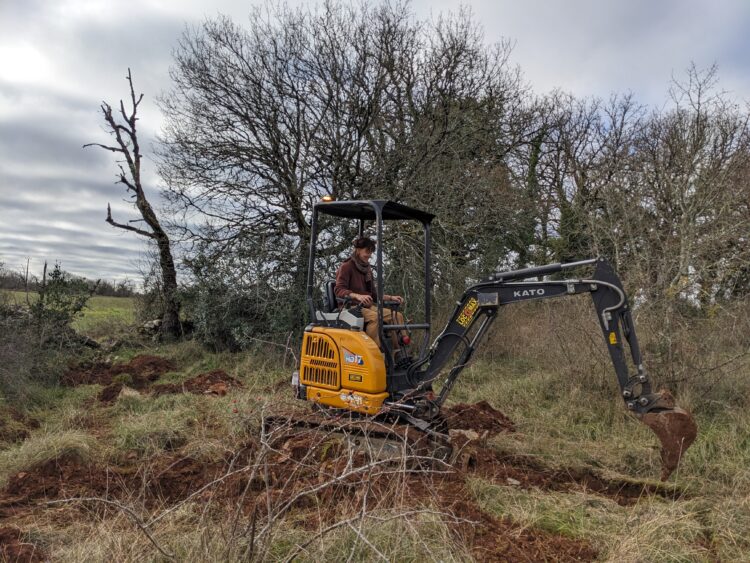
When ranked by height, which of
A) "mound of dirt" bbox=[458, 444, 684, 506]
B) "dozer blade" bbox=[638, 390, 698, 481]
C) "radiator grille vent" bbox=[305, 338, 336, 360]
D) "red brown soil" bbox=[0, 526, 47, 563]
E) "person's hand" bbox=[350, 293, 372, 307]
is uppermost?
"person's hand" bbox=[350, 293, 372, 307]

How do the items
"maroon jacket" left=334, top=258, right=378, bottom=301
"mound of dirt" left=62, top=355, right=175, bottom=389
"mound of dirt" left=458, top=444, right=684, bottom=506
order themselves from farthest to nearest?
"mound of dirt" left=62, top=355, right=175, bottom=389
"maroon jacket" left=334, top=258, right=378, bottom=301
"mound of dirt" left=458, top=444, right=684, bottom=506

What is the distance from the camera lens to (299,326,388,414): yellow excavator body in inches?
209

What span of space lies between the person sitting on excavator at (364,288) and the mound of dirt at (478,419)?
1.51 m

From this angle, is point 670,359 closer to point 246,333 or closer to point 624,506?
point 624,506

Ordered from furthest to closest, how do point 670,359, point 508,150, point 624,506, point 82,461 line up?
point 508,150 < point 670,359 < point 82,461 < point 624,506

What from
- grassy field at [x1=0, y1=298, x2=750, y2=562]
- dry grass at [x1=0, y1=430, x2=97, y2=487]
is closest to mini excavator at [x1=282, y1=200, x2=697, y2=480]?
grassy field at [x1=0, y1=298, x2=750, y2=562]

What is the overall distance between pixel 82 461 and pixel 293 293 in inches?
237

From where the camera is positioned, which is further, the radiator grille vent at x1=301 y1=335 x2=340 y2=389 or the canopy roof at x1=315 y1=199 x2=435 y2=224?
the radiator grille vent at x1=301 y1=335 x2=340 y2=389

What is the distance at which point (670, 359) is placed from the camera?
265 inches

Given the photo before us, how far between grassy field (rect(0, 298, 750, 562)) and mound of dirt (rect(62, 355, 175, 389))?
1.07 metres

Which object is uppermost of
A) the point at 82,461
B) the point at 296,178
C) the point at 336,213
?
the point at 296,178

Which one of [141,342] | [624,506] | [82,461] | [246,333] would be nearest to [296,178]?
[246,333]

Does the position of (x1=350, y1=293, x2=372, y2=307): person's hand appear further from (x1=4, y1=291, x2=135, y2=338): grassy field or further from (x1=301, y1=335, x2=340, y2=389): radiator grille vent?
(x1=4, y1=291, x2=135, y2=338): grassy field

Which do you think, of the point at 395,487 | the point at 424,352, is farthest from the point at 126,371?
the point at 395,487
